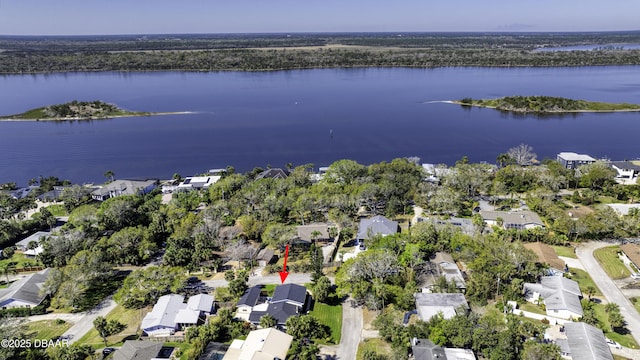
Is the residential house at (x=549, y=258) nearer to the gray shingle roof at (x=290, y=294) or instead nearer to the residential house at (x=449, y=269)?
the residential house at (x=449, y=269)

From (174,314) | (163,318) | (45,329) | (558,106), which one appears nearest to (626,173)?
(558,106)

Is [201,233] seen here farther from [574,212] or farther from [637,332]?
[574,212]

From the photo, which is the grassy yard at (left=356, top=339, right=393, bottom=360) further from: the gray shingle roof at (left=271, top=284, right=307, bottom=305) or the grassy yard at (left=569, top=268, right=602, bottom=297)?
the grassy yard at (left=569, top=268, right=602, bottom=297)

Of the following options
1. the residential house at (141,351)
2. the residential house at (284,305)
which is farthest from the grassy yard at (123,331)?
the residential house at (284,305)

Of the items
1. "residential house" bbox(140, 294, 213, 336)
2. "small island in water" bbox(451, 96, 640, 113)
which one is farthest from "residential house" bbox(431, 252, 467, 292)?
"small island in water" bbox(451, 96, 640, 113)

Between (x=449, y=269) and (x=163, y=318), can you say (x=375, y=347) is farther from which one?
(x=163, y=318)

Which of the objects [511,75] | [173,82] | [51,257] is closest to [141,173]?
[51,257]
